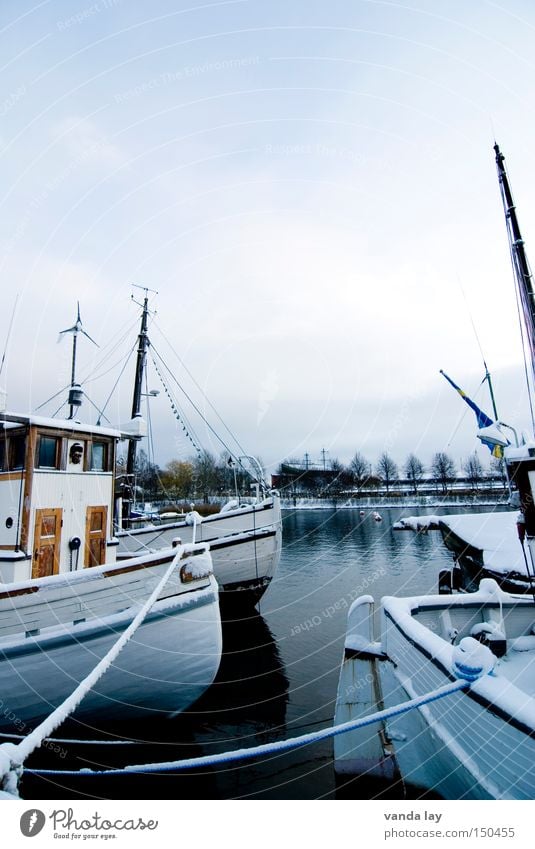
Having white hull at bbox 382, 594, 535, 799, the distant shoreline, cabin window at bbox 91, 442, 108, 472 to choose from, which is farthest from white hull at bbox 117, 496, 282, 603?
the distant shoreline

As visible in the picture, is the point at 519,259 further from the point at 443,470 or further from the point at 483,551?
the point at 443,470

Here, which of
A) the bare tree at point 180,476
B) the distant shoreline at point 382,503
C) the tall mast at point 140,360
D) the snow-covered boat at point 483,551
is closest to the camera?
the snow-covered boat at point 483,551

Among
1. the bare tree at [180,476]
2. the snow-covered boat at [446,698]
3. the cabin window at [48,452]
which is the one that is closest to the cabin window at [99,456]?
the cabin window at [48,452]

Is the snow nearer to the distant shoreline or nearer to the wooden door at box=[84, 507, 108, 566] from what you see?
the wooden door at box=[84, 507, 108, 566]

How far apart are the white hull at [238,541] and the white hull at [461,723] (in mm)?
7052

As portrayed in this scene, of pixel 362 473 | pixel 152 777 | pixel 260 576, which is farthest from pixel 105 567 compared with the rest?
pixel 362 473

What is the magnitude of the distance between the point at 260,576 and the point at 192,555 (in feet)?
20.8

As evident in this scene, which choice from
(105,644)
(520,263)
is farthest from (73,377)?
(520,263)

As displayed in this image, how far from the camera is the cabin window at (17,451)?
7.21 meters

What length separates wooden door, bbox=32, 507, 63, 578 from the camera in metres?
6.91

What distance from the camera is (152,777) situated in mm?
5066

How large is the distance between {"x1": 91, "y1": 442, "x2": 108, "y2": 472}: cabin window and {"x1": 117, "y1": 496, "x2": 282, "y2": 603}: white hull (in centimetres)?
415

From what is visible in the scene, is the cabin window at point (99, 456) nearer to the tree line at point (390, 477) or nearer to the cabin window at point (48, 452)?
the cabin window at point (48, 452)
